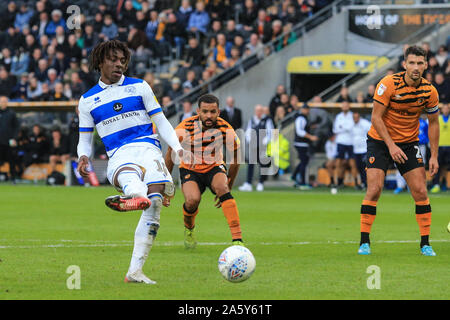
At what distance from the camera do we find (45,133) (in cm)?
2608

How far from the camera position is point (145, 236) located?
7.85 metres

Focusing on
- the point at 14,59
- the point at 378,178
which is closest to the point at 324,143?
the point at 14,59

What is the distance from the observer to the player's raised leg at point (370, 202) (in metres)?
10.2

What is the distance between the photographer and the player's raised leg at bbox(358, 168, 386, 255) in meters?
10.2

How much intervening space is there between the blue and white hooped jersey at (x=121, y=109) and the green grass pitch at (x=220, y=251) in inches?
48.9

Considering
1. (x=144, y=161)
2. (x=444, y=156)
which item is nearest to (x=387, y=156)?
(x=144, y=161)

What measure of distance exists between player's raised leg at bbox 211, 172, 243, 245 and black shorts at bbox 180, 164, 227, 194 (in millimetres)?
86

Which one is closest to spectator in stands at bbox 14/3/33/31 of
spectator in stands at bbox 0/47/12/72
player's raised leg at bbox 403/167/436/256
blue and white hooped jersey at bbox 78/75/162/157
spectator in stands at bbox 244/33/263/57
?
Answer: spectator in stands at bbox 0/47/12/72

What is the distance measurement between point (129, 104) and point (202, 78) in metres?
19.9

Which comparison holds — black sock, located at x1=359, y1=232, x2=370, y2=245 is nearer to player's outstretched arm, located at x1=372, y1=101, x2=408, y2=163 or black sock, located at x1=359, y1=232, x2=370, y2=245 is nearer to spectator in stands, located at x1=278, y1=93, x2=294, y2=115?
player's outstretched arm, located at x1=372, y1=101, x2=408, y2=163

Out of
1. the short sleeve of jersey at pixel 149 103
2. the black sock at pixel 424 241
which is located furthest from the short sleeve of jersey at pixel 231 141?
the short sleeve of jersey at pixel 149 103

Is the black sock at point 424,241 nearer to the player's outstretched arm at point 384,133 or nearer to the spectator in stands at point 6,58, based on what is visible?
the player's outstretched arm at point 384,133

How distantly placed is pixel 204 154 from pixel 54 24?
859 inches
